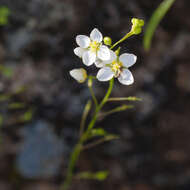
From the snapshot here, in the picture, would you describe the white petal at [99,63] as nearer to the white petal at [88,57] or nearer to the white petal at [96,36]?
the white petal at [88,57]

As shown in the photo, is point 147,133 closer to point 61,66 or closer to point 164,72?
point 164,72

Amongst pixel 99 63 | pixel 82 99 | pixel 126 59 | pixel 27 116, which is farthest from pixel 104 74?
pixel 27 116

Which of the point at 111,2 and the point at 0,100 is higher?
the point at 111,2

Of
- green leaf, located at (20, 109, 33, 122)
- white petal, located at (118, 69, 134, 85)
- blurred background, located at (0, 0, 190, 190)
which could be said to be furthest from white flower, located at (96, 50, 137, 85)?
green leaf, located at (20, 109, 33, 122)

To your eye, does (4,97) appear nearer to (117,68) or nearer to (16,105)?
(16,105)

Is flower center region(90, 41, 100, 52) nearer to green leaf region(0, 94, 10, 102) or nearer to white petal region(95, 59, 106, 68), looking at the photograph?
white petal region(95, 59, 106, 68)

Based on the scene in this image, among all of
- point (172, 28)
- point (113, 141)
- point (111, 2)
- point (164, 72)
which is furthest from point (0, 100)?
point (172, 28)
